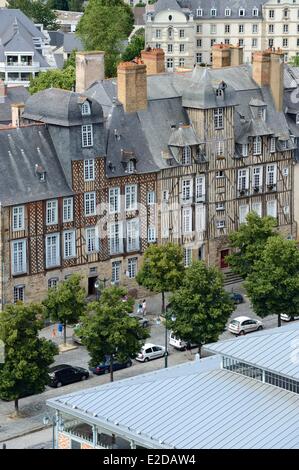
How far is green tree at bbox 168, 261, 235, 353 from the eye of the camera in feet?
347

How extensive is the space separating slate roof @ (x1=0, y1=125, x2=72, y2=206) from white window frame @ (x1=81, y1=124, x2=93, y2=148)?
2.06 m

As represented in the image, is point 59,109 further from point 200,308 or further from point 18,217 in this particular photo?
point 200,308

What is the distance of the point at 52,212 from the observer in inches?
4523

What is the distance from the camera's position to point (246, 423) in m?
82.9

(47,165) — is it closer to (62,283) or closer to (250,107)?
(62,283)

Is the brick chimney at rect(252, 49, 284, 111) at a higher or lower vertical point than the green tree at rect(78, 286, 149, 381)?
higher

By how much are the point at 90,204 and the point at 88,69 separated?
14.8m

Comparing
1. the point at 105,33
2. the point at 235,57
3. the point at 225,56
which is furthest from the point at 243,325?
the point at 105,33

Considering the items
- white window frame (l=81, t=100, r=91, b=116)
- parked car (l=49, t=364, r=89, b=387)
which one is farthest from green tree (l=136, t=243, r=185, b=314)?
parked car (l=49, t=364, r=89, b=387)

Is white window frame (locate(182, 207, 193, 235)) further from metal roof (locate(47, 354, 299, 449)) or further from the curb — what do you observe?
metal roof (locate(47, 354, 299, 449))

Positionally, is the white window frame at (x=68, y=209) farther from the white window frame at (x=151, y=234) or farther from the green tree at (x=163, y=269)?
the white window frame at (x=151, y=234)

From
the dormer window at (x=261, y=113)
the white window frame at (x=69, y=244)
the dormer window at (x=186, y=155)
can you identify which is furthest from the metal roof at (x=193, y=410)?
the dormer window at (x=261, y=113)
